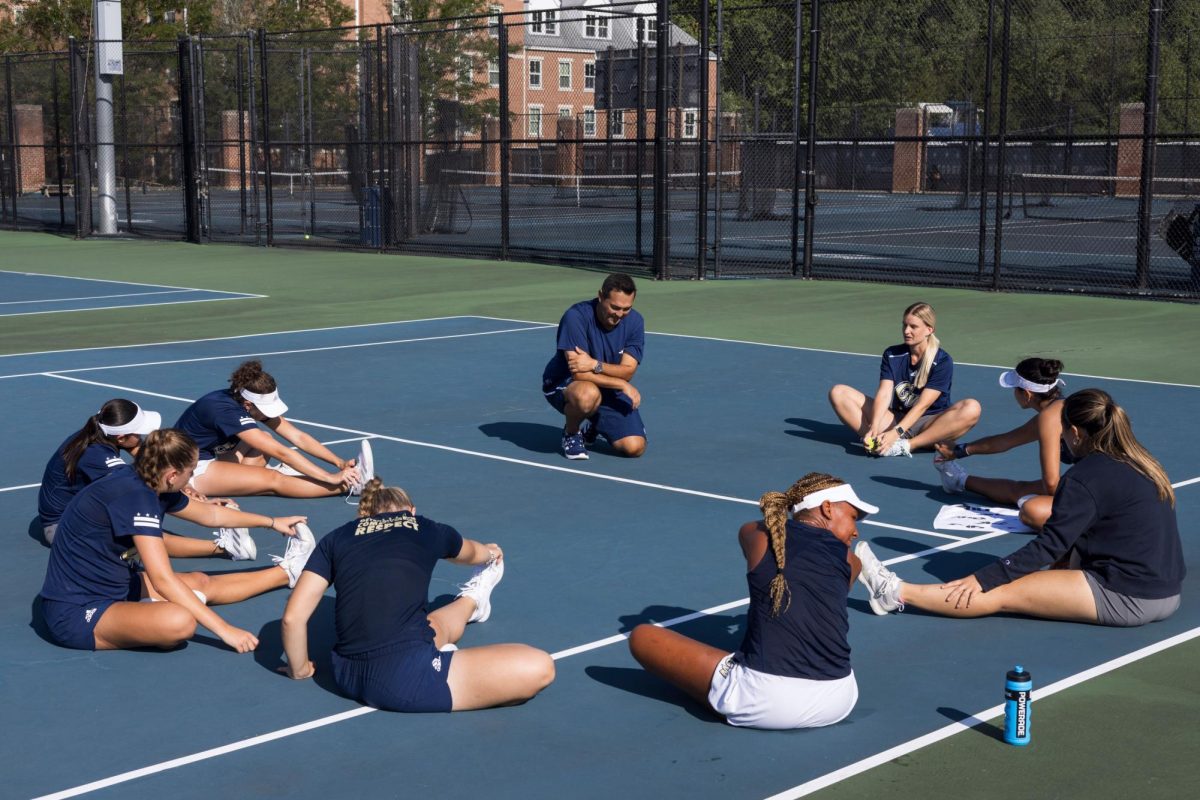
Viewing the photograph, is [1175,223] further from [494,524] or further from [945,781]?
[945,781]

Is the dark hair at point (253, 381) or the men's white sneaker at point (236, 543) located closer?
the men's white sneaker at point (236, 543)

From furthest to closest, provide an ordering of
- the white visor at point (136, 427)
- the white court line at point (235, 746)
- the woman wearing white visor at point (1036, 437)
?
the woman wearing white visor at point (1036, 437)
the white visor at point (136, 427)
the white court line at point (235, 746)

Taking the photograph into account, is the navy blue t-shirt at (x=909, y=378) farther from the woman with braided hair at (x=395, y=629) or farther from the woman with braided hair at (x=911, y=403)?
the woman with braided hair at (x=395, y=629)

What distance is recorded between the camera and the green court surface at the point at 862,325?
17.9 feet

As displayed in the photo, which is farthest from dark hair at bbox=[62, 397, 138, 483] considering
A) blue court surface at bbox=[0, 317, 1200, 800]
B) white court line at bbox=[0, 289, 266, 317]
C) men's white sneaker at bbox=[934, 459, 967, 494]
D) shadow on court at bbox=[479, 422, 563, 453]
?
white court line at bbox=[0, 289, 266, 317]

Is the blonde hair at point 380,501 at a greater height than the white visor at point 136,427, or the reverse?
the white visor at point 136,427

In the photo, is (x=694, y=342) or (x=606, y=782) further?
(x=694, y=342)

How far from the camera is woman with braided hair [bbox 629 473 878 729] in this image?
5641mm

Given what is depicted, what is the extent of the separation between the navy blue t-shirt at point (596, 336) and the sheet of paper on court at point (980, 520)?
9.28 ft

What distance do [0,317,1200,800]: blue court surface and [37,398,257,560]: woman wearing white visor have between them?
0.16 metres

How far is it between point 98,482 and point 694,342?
34.9ft

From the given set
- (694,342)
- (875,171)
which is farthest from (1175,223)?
(875,171)

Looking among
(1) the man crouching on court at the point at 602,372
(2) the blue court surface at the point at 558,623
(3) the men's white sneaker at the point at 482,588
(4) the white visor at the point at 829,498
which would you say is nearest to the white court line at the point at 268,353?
(2) the blue court surface at the point at 558,623

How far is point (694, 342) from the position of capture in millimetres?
16750
